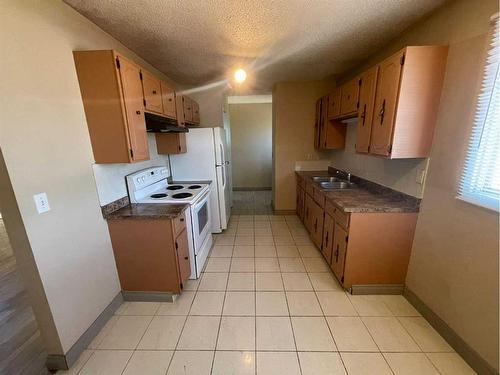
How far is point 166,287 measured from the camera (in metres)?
1.97

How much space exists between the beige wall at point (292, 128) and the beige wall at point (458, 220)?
1984 mm

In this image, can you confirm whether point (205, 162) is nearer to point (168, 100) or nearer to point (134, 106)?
point (168, 100)

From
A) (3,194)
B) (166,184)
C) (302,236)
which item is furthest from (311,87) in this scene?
(3,194)

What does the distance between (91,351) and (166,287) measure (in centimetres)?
63

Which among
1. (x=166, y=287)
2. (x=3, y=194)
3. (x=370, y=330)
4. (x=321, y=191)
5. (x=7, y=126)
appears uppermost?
(x=7, y=126)

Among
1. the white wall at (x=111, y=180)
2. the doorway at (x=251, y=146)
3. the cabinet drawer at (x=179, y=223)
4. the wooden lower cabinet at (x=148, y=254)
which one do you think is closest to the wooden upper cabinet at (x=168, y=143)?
the white wall at (x=111, y=180)

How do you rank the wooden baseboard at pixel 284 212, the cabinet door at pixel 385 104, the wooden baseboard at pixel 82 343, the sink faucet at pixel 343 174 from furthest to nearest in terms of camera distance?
the wooden baseboard at pixel 284 212, the sink faucet at pixel 343 174, the cabinet door at pixel 385 104, the wooden baseboard at pixel 82 343

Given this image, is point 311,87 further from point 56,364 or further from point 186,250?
point 56,364

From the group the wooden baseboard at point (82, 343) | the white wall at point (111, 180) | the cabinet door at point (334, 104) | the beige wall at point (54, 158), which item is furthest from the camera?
the cabinet door at point (334, 104)

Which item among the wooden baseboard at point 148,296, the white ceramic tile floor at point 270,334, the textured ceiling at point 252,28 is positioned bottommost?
the white ceramic tile floor at point 270,334

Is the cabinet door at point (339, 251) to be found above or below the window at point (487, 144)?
below

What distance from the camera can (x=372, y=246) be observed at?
1.94 metres

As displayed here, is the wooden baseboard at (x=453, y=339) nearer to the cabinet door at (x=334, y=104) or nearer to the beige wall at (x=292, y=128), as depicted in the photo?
the cabinet door at (x=334, y=104)

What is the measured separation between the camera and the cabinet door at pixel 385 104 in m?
1.65
